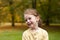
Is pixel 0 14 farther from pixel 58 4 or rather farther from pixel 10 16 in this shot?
pixel 58 4

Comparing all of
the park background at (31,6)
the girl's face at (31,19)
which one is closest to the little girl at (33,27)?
the girl's face at (31,19)

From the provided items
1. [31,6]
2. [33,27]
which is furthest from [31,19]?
[31,6]

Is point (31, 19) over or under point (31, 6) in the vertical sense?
over

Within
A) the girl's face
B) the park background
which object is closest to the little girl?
the girl's face

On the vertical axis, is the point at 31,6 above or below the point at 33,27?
below

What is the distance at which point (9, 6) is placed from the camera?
18.6 m

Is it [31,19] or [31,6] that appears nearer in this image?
[31,19]

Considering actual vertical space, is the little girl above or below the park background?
above

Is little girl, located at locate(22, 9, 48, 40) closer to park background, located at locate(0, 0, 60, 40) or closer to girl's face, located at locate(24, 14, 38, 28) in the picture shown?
girl's face, located at locate(24, 14, 38, 28)

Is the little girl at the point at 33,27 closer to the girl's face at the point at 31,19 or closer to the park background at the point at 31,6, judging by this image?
the girl's face at the point at 31,19

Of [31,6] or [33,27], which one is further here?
[31,6]

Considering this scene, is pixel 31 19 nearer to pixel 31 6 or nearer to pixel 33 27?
pixel 33 27

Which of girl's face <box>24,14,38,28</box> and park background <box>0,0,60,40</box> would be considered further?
park background <box>0,0,60,40</box>

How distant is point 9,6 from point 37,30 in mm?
16694
